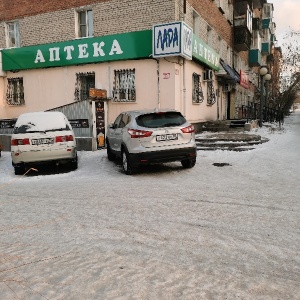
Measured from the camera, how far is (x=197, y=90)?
15.9 metres

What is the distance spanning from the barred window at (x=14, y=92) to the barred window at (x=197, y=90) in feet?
30.3

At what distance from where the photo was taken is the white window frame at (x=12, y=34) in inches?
657

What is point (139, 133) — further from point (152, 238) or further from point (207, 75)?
point (207, 75)

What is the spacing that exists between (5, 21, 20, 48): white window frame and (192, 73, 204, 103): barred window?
32.1ft

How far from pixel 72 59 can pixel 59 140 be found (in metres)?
7.70

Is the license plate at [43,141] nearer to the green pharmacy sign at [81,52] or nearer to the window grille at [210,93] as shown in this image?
the green pharmacy sign at [81,52]

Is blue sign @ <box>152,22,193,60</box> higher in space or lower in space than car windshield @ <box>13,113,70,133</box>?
higher

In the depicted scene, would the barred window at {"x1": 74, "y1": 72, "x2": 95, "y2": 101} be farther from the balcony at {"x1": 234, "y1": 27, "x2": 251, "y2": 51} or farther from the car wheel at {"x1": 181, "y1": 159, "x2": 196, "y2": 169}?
the balcony at {"x1": 234, "y1": 27, "x2": 251, "y2": 51}

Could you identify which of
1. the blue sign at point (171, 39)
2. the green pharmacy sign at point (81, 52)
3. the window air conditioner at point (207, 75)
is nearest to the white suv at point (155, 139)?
the blue sign at point (171, 39)

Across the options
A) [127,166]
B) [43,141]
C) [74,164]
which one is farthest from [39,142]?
[127,166]

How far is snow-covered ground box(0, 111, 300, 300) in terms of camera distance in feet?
8.84

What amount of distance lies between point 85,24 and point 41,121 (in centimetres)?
851

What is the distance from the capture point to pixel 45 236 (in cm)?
388

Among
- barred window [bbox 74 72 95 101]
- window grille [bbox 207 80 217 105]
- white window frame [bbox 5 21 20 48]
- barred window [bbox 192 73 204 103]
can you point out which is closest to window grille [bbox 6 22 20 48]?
white window frame [bbox 5 21 20 48]
